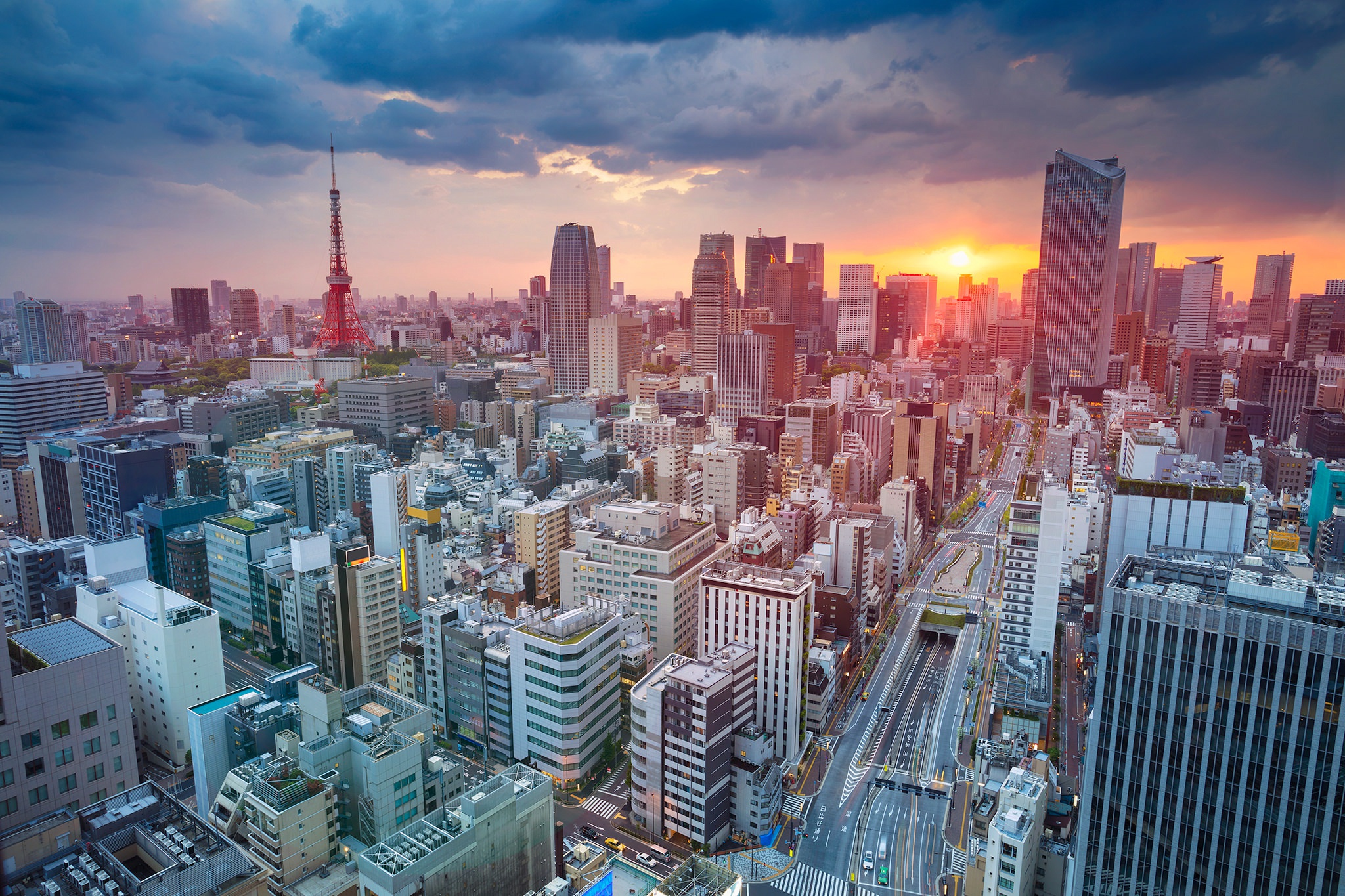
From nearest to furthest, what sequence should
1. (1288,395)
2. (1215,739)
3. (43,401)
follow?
(1215,739), (43,401), (1288,395)

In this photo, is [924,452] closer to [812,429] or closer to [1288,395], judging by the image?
[812,429]

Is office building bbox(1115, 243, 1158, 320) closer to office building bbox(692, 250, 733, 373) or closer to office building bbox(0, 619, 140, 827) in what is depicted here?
office building bbox(692, 250, 733, 373)

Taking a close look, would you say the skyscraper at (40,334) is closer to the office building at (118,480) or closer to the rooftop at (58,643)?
the office building at (118,480)

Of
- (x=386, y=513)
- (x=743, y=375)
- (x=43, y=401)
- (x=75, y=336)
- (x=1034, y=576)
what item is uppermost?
(x=75, y=336)

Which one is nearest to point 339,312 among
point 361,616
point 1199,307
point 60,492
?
point 60,492

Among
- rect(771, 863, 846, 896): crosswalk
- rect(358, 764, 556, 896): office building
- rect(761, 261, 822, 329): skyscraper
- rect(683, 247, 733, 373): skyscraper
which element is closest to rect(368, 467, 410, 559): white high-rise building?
rect(358, 764, 556, 896): office building

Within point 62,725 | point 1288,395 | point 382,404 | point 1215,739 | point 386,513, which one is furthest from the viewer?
point 382,404

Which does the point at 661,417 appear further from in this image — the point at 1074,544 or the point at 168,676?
the point at 168,676

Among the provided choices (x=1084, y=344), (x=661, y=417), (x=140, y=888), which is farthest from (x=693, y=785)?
(x=1084, y=344)
